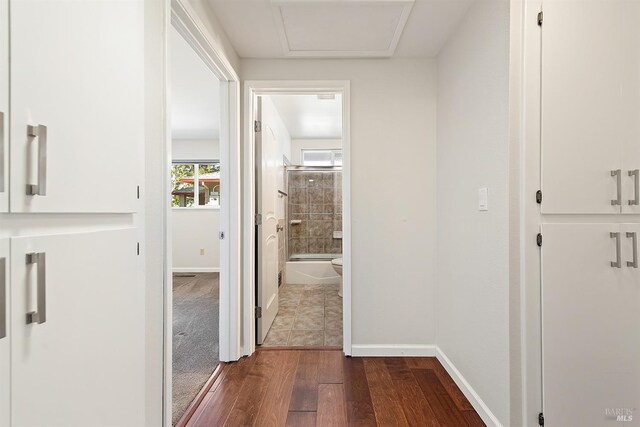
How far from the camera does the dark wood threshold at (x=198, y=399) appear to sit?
1.55 meters

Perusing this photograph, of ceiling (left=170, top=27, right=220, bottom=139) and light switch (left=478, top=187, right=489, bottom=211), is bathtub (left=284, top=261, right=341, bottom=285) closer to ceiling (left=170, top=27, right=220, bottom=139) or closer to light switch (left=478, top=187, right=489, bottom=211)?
ceiling (left=170, top=27, right=220, bottom=139)

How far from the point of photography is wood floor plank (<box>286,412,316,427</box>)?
1.55 metres

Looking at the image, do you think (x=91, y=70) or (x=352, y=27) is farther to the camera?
(x=352, y=27)

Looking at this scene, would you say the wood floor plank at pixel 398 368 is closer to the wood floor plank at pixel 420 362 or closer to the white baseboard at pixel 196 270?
the wood floor plank at pixel 420 362

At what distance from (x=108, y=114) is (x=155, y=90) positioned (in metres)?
0.39

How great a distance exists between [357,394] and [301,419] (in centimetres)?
39

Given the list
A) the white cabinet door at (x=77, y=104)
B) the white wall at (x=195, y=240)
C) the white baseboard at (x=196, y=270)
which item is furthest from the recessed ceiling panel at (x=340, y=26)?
the white baseboard at (x=196, y=270)

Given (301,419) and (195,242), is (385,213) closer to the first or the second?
(301,419)

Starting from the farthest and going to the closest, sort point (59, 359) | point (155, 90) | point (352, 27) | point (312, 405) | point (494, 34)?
1. point (352, 27)
2. point (312, 405)
3. point (494, 34)
4. point (155, 90)
5. point (59, 359)

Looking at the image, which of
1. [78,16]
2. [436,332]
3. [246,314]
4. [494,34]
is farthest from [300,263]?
[78,16]

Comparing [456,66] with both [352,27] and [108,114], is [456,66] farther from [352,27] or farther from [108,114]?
[108,114]

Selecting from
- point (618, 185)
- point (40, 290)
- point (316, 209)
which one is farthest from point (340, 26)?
point (316, 209)

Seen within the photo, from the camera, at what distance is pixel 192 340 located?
2.52 meters

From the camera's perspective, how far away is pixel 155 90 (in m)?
1.22
